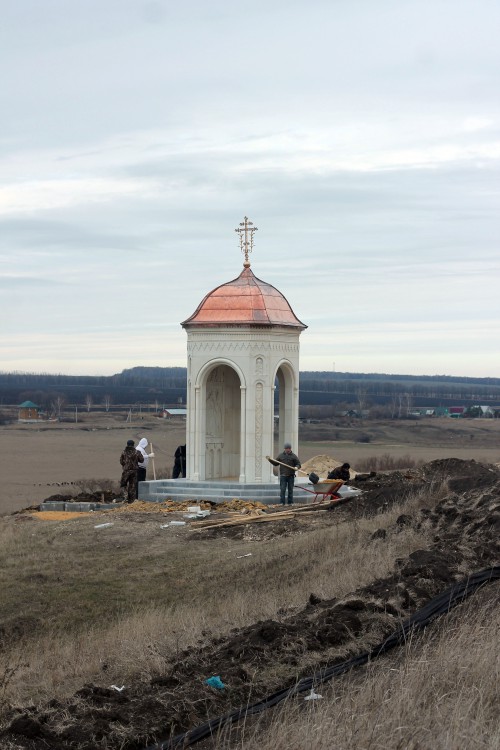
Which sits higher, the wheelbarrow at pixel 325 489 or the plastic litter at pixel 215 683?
the wheelbarrow at pixel 325 489

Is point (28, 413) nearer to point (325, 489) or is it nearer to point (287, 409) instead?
point (287, 409)

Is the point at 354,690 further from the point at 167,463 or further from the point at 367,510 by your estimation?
the point at 167,463

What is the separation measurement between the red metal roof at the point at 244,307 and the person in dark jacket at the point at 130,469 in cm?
305

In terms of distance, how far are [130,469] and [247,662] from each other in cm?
1513

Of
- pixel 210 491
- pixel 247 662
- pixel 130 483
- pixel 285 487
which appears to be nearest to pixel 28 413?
pixel 130 483

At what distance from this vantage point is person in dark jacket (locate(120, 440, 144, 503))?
23.4 m

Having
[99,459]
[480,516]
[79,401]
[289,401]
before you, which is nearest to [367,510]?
[480,516]

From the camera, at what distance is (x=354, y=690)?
7312 mm

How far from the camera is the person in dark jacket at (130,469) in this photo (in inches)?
923

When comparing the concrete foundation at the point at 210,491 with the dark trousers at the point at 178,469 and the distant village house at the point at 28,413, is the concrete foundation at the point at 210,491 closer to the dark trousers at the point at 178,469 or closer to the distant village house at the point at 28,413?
the dark trousers at the point at 178,469

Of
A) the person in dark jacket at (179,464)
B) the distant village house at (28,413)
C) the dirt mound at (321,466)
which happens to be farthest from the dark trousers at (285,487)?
the distant village house at (28,413)

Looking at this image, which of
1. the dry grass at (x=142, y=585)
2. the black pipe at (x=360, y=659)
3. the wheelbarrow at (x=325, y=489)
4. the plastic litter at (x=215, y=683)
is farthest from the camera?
the wheelbarrow at (x=325, y=489)

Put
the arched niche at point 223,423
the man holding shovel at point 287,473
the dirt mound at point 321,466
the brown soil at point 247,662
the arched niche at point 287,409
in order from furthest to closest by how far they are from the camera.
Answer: the dirt mound at point 321,466 < the arched niche at point 287,409 < the arched niche at point 223,423 < the man holding shovel at point 287,473 < the brown soil at point 247,662

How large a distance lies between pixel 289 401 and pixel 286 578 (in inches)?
448
